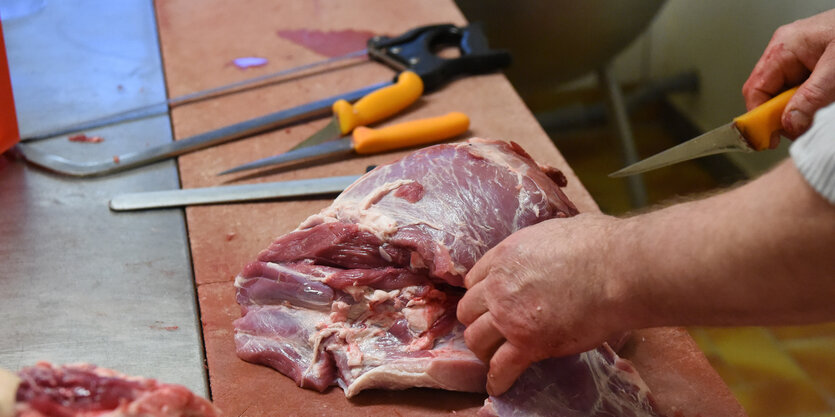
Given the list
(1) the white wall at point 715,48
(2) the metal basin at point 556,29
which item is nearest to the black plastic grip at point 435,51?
(2) the metal basin at point 556,29

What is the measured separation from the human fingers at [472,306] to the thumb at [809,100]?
0.81 metres

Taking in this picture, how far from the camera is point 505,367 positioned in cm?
145

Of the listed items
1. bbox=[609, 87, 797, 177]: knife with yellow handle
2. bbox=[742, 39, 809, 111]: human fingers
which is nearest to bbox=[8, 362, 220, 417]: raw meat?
bbox=[609, 87, 797, 177]: knife with yellow handle

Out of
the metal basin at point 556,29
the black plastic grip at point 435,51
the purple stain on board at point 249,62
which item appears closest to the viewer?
the black plastic grip at point 435,51

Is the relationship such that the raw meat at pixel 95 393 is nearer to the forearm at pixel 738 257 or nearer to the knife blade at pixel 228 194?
the forearm at pixel 738 257

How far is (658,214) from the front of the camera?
124 cm

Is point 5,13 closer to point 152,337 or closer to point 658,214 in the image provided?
point 152,337

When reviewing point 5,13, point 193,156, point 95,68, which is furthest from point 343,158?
point 5,13

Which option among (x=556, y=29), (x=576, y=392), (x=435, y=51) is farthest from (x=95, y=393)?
(x=556, y=29)

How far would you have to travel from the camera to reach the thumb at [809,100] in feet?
5.45

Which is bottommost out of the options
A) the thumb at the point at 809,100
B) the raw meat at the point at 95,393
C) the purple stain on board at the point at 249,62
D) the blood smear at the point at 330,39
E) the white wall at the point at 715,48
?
the white wall at the point at 715,48

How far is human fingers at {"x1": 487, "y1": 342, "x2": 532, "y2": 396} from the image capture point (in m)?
1.43

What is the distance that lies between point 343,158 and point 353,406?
1.00m

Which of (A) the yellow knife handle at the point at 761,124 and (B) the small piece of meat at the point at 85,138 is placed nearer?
(A) the yellow knife handle at the point at 761,124
